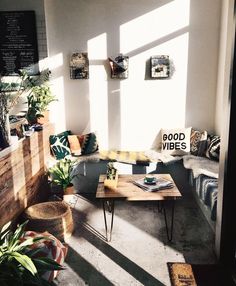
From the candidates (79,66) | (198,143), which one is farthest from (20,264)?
(79,66)

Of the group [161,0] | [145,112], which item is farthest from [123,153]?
[161,0]

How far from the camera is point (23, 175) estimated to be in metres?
3.62

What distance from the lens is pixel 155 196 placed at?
327cm

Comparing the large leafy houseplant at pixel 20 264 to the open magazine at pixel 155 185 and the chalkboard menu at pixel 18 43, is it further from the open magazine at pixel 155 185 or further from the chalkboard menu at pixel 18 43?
the chalkboard menu at pixel 18 43

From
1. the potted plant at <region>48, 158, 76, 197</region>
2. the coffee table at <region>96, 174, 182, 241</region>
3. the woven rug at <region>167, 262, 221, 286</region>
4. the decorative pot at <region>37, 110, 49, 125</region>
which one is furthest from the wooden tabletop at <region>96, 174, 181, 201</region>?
the decorative pot at <region>37, 110, 49, 125</region>

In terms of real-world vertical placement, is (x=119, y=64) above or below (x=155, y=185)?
above

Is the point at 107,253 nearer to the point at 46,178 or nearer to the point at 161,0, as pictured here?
the point at 46,178

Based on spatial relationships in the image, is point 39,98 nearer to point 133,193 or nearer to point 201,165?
point 133,193

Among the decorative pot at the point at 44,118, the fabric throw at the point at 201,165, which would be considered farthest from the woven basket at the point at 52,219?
the fabric throw at the point at 201,165

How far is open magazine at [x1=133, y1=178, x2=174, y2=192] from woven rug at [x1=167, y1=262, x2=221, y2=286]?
80 centimetres

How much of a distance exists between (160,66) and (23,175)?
8.81 ft

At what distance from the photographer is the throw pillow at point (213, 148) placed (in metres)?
4.45

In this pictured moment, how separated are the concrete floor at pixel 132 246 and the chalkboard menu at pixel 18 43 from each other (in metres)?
2.36

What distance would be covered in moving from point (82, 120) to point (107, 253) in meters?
2.56
